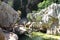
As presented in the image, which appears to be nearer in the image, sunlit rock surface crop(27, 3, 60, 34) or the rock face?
the rock face

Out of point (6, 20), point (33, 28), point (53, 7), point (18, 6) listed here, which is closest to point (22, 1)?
point (18, 6)

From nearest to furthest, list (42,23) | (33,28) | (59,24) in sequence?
(59,24) → (42,23) → (33,28)

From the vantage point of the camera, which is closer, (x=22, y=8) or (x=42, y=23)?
(x=42, y=23)

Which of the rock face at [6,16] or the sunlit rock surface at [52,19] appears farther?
the sunlit rock surface at [52,19]

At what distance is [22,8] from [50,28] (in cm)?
1803

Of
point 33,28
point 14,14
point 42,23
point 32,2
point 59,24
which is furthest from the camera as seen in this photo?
point 32,2

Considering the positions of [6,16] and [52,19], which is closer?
[6,16]

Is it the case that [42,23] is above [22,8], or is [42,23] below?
below

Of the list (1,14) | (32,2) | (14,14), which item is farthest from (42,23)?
(32,2)

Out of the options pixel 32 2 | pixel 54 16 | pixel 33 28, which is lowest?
pixel 33 28

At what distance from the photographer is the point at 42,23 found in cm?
3039

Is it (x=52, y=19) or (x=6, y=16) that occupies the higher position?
(x=6, y=16)

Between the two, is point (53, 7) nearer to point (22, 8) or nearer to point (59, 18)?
point (59, 18)

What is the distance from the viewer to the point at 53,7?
29.0 meters
